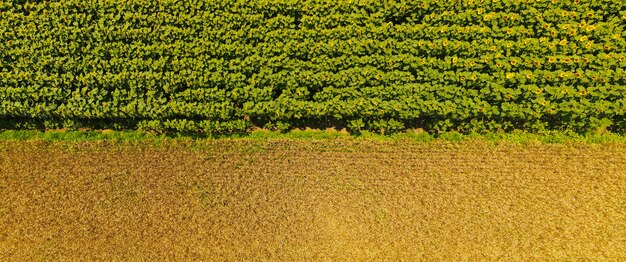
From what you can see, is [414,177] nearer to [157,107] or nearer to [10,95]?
[157,107]

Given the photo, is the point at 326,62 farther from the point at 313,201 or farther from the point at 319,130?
the point at 313,201

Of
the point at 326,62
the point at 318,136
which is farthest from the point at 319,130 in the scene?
the point at 326,62

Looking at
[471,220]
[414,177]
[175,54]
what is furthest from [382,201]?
[175,54]

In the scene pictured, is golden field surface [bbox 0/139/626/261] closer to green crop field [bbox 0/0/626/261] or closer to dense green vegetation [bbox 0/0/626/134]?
green crop field [bbox 0/0/626/261]

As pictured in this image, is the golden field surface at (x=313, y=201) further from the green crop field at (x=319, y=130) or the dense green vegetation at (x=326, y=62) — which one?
the dense green vegetation at (x=326, y=62)

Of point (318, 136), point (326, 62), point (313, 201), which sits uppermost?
point (326, 62)

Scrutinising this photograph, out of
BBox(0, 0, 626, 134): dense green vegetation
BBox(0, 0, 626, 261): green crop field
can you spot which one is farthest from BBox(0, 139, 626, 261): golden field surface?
BBox(0, 0, 626, 134): dense green vegetation
